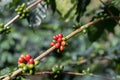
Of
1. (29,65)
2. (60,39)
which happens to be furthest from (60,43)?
(29,65)

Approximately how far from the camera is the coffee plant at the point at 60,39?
113cm

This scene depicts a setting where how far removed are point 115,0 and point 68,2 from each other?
18 centimetres

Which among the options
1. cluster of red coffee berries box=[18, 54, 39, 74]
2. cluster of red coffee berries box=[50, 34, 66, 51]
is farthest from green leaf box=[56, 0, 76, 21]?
cluster of red coffee berries box=[18, 54, 39, 74]

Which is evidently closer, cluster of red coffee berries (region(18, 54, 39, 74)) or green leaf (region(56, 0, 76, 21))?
cluster of red coffee berries (region(18, 54, 39, 74))

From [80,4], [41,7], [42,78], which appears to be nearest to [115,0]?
[80,4]

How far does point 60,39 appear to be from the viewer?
3.71 ft

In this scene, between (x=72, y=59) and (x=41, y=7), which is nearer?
(x=41, y=7)

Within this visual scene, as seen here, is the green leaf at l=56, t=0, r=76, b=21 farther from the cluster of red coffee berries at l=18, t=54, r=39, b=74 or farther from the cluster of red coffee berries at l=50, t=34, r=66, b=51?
the cluster of red coffee berries at l=18, t=54, r=39, b=74

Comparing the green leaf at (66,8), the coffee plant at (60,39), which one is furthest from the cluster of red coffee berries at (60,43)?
the green leaf at (66,8)

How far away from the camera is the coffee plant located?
1132 millimetres

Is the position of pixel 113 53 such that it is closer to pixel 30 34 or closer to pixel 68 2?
pixel 68 2

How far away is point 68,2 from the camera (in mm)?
1301

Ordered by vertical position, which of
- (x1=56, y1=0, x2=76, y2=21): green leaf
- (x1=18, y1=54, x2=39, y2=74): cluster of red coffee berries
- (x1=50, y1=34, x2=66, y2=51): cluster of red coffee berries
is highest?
(x1=56, y1=0, x2=76, y2=21): green leaf

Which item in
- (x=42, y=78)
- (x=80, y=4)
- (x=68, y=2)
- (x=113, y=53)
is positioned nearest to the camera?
(x=80, y=4)
